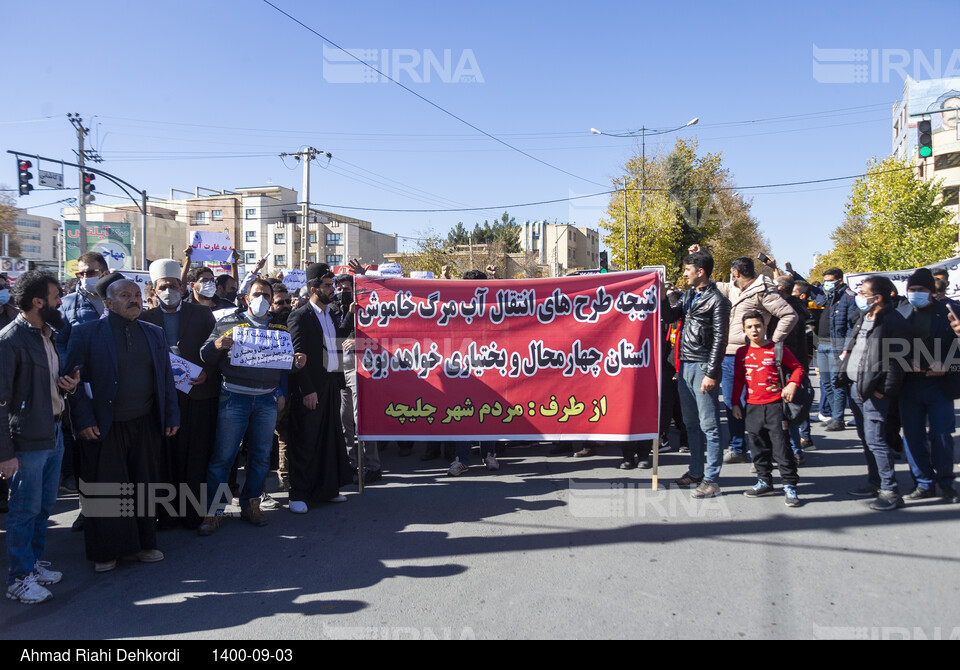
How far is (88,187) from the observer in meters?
25.3

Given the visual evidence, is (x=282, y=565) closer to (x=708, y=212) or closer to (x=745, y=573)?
(x=745, y=573)

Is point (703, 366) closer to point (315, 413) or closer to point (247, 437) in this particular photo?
point (315, 413)

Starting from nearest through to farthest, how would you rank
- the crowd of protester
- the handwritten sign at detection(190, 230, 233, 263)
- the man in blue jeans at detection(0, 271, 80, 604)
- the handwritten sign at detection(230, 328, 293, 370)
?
the man in blue jeans at detection(0, 271, 80, 604), the crowd of protester, the handwritten sign at detection(230, 328, 293, 370), the handwritten sign at detection(190, 230, 233, 263)

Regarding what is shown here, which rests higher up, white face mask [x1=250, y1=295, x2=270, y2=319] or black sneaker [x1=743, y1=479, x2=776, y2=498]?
white face mask [x1=250, y1=295, x2=270, y2=319]

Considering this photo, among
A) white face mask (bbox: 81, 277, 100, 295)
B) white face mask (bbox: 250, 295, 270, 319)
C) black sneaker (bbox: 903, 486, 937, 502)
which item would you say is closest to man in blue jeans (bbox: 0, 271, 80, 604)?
white face mask (bbox: 250, 295, 270, 319)

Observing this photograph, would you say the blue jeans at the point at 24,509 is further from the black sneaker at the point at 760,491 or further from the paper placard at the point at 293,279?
the paper placard at the point at 293,279

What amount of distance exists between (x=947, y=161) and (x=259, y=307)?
2460 inches

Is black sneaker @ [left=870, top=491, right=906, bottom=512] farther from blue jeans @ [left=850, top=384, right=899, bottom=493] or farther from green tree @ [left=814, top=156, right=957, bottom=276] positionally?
green tree @ [left=814, top=156, right=957, bottom=276]

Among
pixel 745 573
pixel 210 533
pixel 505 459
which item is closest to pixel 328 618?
pixel 210 533

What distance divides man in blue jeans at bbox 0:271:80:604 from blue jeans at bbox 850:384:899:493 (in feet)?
20.0

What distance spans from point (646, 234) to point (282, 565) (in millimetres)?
33681

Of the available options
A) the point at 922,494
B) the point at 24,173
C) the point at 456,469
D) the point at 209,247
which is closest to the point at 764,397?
the point at 922,494

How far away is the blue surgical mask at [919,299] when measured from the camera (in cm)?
548

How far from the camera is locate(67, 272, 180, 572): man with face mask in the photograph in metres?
4.30
